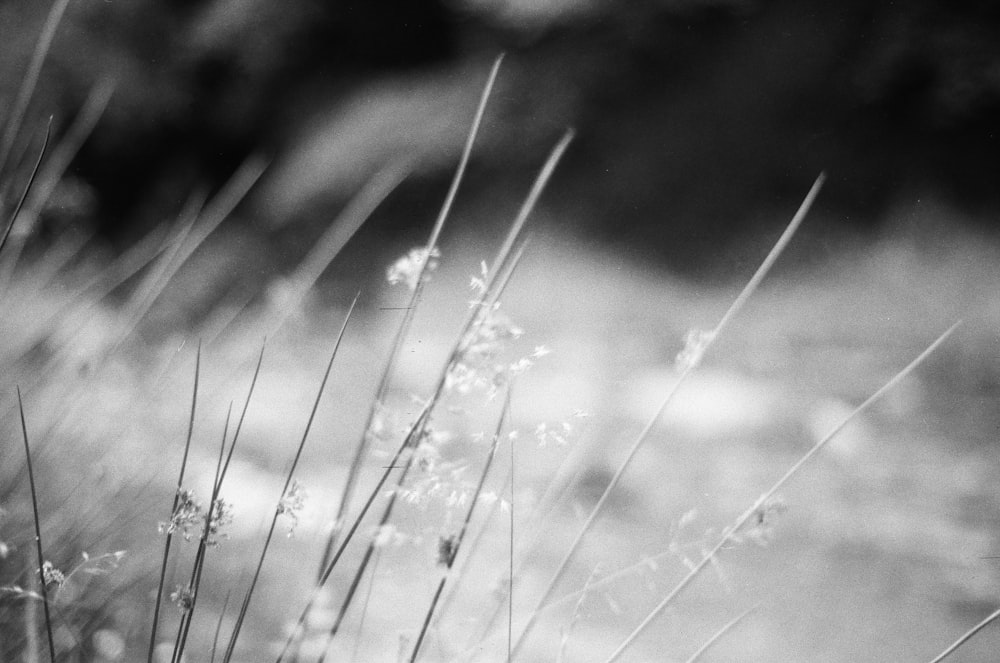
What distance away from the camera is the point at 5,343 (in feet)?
3.97

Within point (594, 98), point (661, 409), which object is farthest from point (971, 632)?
point (594, 98)

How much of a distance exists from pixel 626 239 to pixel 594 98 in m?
0.44

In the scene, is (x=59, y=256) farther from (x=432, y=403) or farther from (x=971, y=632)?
(x=971, y=632)

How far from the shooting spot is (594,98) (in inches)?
91.0

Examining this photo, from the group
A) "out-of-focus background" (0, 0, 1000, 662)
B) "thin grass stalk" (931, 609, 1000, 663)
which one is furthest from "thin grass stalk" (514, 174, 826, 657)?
"out-of-focus background" (0, 0, 1000, 662)

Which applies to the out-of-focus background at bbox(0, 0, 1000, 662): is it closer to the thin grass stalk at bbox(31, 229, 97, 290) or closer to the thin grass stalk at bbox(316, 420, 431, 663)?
the thin grass stalk at bbox(31, 229, 97, 290)

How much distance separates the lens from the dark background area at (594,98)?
82.3 inches

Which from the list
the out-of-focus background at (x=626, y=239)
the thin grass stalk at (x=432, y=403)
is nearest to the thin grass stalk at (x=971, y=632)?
the thin grass stalk at (x=432, y=403)

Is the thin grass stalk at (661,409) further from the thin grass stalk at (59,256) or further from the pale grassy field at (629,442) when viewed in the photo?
the thin grass stalk at (59,256)

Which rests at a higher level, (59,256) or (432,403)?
(59,256)

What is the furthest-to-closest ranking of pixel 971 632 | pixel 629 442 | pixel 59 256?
pixel 629 442
pixel 59 256
pixel 971 632

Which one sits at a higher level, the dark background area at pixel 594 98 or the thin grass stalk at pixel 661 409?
the dark background area at pixel 594 98

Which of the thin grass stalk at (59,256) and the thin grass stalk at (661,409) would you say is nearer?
the thin grass stalk at (661,409)

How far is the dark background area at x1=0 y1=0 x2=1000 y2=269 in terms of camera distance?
209cm
